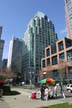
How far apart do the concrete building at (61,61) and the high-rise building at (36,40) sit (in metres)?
49.5

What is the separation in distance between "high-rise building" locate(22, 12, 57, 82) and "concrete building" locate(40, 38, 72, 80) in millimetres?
49536

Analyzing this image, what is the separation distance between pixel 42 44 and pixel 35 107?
5902 inches

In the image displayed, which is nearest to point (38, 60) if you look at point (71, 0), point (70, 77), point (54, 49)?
point (54, 49)

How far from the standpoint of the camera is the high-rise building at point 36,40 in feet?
516

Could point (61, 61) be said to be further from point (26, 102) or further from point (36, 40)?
point (36, 40)

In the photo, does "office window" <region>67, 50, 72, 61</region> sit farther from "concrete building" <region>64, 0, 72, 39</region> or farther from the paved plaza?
the paved plaza

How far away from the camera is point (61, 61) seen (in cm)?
A: 8069

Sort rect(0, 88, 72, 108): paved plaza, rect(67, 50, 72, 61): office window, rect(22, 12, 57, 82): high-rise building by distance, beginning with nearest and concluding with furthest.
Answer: rect(0, 88, 72, 108): paved plaza → rect(67, 50, 72, 61): office window → rect(22, 12, 57, 82): high-rise building

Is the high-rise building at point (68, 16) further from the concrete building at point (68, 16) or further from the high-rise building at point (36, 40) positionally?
the high-rise building at point (36, 40)

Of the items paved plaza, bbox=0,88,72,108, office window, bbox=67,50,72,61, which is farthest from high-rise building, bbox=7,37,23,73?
paved plaza, bbox=0,88,72,108

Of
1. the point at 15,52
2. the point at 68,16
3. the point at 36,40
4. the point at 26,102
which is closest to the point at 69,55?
the point at 68,16

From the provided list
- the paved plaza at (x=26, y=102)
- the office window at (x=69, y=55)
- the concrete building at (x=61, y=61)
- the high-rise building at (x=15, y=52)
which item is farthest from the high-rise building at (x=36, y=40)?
the paved plaza at (x=26, y=102)

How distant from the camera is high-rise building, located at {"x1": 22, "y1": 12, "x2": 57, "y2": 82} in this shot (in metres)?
157

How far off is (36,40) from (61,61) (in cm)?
8253
